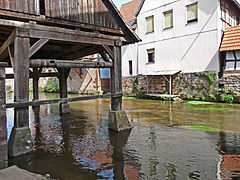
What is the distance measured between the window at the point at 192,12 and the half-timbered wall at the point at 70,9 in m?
9.42

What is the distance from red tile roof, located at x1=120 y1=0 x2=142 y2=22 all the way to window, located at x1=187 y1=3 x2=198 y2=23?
6.44 metres

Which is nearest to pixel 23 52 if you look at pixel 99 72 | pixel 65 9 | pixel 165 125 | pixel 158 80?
pixel 65 9

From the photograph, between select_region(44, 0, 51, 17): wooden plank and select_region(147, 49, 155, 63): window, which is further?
select_region(147, 49, 155, 63): window

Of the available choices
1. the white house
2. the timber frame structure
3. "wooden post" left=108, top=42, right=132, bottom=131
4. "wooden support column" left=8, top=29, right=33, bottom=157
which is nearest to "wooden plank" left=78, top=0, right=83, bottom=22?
the timber frame structure

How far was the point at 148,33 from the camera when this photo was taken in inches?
627

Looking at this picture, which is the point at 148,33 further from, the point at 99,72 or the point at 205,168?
the point at 205,168

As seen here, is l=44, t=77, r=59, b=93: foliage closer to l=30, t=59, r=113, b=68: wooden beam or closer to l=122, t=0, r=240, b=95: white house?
l=122, t=0, r=240, b=95: white house

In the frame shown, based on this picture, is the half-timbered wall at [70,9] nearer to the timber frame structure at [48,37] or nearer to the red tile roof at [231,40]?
the timber frame structure at [48,37]

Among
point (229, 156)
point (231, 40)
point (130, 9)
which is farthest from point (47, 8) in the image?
point (130, 9)

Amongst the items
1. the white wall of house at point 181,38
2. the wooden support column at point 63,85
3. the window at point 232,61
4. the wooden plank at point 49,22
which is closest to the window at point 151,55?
the white wall of house at point 181,38

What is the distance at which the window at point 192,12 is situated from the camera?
1312cm

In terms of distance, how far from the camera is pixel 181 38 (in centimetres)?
1383

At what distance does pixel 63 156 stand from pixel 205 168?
108 inches

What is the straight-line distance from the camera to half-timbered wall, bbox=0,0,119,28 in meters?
4.17
